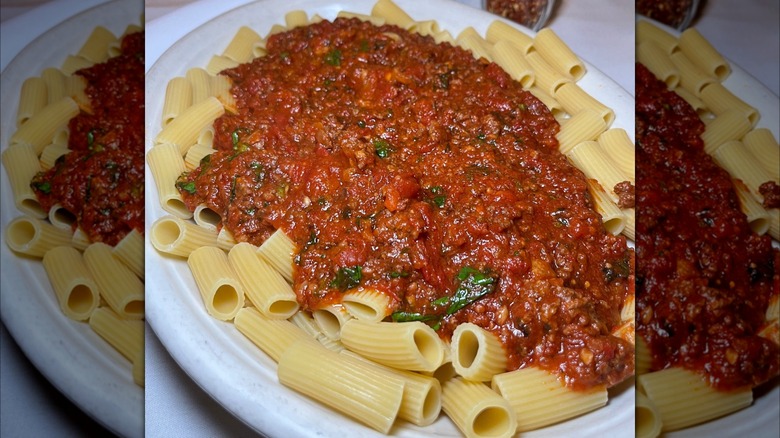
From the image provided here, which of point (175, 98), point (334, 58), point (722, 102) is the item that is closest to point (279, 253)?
point (175, 98)

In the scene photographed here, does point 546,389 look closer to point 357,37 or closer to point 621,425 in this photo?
point 621,425

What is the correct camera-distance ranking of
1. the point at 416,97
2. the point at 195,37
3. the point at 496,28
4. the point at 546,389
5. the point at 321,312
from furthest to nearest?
the point at 496,28
the point at 195,37
the point at 416,97
the point at 321,312
the point at 546,389

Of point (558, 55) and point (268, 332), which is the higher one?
point (558, 55)

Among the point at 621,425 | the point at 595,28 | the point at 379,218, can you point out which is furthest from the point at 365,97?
the point at 621,425

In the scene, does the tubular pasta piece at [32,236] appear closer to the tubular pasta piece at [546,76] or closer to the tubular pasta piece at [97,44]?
the tubular pasta piece at [97,44]

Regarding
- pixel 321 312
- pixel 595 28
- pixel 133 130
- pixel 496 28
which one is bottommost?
pixel 133 130

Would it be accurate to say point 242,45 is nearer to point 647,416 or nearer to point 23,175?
point 23,175

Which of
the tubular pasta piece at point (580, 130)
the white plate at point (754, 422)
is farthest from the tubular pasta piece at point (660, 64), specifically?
the white plate at point (754, 422)
